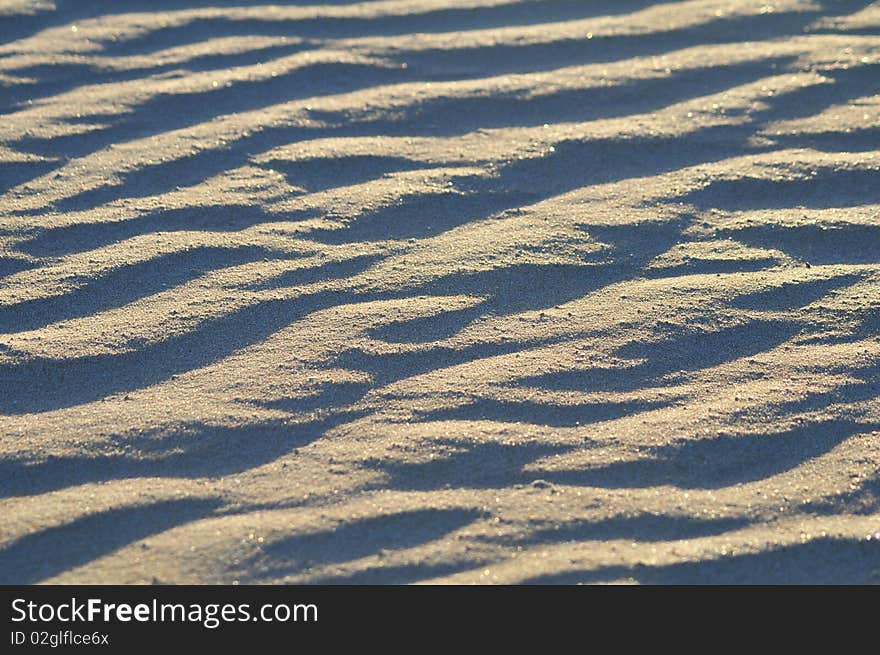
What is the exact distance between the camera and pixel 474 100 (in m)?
2.56

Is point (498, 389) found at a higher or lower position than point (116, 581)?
higher

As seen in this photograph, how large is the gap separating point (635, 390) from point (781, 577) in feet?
1.45

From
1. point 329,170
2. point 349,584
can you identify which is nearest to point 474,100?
point 329,170

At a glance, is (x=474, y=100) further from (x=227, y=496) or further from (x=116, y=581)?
(x=116, y=581)

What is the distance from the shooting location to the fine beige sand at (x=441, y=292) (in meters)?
1.50

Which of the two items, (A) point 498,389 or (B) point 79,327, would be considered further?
(B) point 79,327

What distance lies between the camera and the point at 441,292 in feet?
6.42

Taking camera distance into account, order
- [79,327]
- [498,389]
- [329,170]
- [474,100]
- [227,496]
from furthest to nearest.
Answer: [474,100], [329,170], [79,327], [498,389], [227,496]

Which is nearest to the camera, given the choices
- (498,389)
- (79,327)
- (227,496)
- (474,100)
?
(227,496)

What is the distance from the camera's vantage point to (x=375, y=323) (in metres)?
1.88

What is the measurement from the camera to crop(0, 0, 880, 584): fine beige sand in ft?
4.93

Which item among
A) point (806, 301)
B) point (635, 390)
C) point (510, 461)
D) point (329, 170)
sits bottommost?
point (510, 461)
